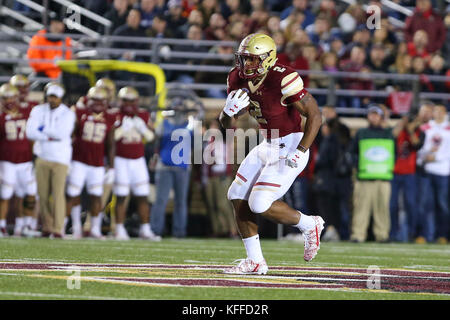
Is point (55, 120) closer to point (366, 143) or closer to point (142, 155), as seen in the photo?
point (142, 155)

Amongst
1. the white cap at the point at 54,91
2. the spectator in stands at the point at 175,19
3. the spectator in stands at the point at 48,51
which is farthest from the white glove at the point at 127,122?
the spectator in stands at the point at 175,19

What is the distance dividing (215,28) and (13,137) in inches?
168

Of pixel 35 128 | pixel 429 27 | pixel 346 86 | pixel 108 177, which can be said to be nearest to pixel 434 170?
pixel 346 86

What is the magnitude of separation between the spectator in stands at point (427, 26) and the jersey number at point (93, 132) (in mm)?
6354

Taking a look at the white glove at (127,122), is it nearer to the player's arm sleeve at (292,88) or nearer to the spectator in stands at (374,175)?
the spectator in stands at (374,175)

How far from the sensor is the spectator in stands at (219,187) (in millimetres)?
14805

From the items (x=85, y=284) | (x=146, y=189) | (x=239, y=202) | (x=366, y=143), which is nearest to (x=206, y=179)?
(x=146, y=189)

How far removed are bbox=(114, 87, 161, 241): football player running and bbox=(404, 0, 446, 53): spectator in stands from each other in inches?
230

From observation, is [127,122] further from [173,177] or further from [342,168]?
[342,168]

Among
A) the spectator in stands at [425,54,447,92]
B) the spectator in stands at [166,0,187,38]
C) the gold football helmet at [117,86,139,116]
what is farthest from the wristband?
the spectator in stands at [425,54,447,92]

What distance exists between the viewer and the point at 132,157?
1387 centimetres

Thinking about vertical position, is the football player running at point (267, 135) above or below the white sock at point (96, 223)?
above

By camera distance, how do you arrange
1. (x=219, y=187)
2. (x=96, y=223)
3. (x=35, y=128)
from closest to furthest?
1. (x=35, y=128)
2. (x=96, y=223)
3. (x=219, y=187)

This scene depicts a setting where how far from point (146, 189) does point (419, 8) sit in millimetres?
6586
